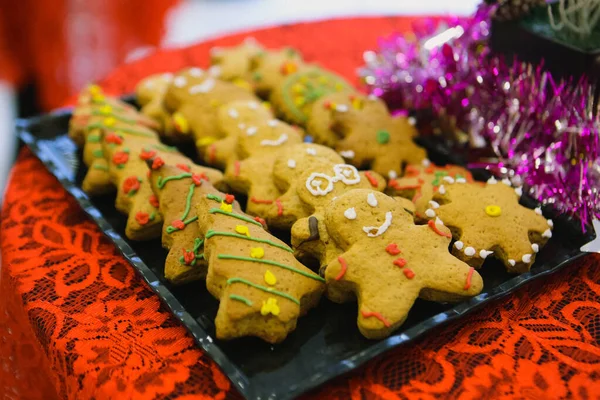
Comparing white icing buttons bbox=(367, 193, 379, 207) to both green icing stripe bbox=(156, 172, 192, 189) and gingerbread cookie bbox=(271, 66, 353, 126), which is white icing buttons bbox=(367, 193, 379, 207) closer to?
green icing stripe bbox=(156, 172, 192, 189)

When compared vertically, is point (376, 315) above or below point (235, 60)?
below

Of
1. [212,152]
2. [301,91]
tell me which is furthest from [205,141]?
[301,91]

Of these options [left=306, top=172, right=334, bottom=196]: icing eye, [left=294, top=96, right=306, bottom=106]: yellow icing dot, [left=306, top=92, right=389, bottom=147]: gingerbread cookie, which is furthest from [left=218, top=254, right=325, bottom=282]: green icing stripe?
[left=294, top=96, right=306, bottom=106]: yellow icing dot

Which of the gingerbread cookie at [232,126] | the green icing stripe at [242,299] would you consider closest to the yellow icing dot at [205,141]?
the gingerbread cookie at [232,126]

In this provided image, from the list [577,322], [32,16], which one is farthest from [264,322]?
[32,16]

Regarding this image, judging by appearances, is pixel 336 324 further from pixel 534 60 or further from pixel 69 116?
pixel 69 116

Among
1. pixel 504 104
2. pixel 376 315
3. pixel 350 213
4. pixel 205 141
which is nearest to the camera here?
pixel 376 315

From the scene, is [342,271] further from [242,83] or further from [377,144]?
[242,83]
